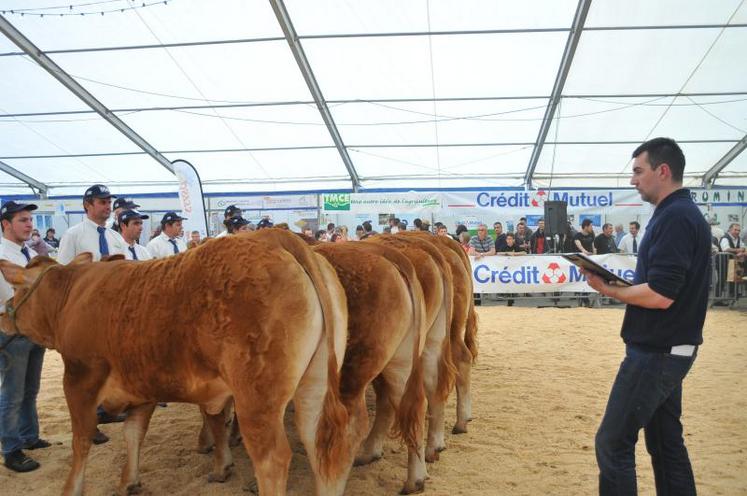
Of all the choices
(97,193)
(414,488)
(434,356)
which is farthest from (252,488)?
(97,193)

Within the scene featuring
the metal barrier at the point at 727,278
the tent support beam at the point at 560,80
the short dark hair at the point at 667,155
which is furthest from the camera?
the metal barrier at the point at 727,278

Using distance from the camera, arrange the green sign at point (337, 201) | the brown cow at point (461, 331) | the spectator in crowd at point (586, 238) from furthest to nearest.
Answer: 1. the green sign at point (337, 201)
2. the spectator in crowd at point (586, 238)
3. the brown cow at point (461, 331)

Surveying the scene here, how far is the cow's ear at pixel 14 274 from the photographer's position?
158 inches

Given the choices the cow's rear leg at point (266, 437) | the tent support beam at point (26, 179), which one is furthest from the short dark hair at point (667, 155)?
the tent support beam at point (26, 179)

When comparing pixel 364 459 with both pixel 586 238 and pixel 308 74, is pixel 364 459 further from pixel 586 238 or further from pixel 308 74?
pixel 586 238

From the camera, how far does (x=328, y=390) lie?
3.31 metres

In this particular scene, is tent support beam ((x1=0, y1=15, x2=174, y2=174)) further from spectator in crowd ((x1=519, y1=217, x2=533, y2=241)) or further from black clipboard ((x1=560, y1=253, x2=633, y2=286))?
black clipboard ((x1=560, y1=253, x2=633, y2=286))

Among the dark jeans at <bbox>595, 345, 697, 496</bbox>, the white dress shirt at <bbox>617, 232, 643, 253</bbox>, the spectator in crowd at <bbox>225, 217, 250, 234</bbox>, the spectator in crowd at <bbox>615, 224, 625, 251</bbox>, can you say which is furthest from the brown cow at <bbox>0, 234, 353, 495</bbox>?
the spectator in crowd at <bbox>615, 224, 625, 251</bbox>

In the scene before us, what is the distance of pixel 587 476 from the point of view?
4.27 metres

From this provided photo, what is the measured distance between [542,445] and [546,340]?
501cm

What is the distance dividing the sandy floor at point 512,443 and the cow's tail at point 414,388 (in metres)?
0.42

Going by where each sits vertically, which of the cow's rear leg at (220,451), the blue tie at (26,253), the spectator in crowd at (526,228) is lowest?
the cow's rear leg at (220,451)

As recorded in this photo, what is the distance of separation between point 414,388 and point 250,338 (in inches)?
59.3

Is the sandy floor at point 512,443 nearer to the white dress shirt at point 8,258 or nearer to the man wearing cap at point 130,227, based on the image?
the white dress shirt at point 8,258
